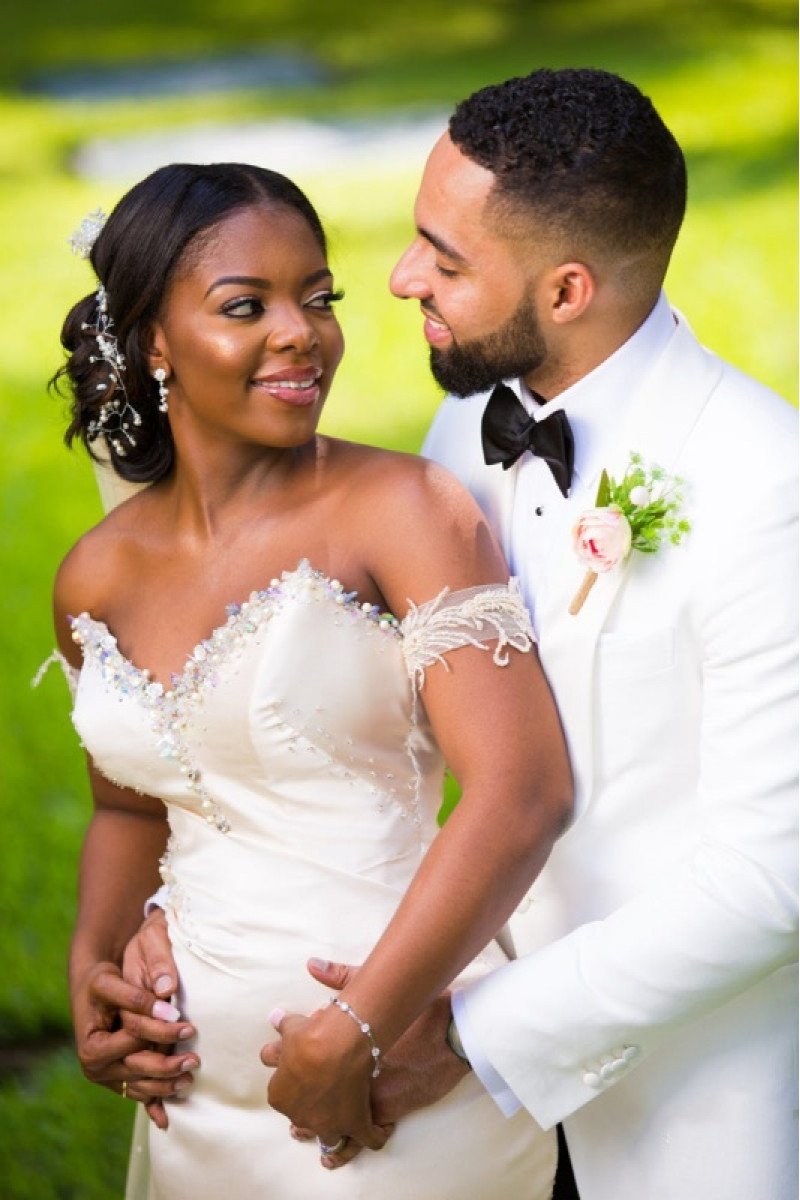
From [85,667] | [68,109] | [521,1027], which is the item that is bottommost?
[68,109]

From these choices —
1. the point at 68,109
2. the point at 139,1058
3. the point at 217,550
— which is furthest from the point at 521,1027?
the point at 68,109

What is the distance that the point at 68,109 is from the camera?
1126 centimetres

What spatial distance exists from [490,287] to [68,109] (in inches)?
362

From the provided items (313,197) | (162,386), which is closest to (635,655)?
(162,386)

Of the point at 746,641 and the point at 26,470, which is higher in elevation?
the point at 746,641

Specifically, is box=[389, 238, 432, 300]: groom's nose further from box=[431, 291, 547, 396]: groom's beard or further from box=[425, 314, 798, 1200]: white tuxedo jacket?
box=[425, 314, 798, 1200]: white tuxedo jacket

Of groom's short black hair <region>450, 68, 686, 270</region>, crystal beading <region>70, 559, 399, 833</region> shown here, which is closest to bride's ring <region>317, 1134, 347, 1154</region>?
crystal beading <region>70, 559, 399, 833</region>

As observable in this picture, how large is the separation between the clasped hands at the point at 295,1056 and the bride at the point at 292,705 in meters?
0.01

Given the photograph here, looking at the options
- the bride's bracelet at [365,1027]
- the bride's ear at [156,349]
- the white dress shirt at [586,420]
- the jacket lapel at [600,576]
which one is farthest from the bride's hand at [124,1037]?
the bride's ear at [156,349]

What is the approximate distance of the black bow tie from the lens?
2.71 m

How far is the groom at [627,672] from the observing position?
250 cm

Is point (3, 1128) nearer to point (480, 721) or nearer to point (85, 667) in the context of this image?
point (85, 667)

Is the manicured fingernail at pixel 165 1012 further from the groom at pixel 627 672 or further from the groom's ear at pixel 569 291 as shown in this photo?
the groom's ear at pixel 569 291

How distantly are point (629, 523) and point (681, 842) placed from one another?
48 centimetres
